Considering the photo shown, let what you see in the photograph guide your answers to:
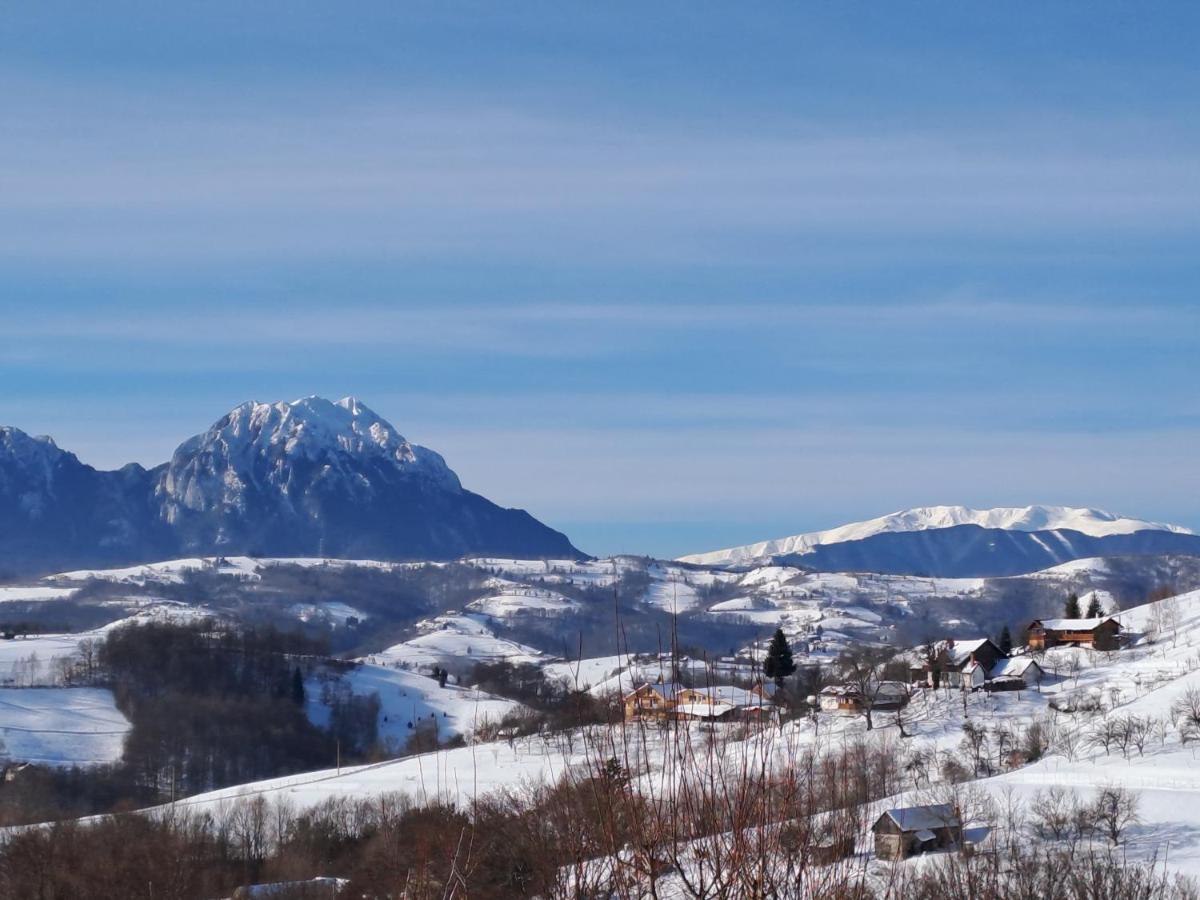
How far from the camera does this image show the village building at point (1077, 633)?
86706 mm

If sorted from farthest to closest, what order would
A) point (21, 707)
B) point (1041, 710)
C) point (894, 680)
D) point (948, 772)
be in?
point (21, 707), point (894, 680), point (1041, 710), point (948, 772)

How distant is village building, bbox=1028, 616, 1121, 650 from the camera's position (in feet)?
284

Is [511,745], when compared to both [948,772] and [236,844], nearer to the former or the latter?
[236,844]

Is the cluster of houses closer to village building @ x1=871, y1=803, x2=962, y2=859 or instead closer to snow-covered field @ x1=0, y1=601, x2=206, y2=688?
village building @ x1=871, y1=803, x2=962, y2=859

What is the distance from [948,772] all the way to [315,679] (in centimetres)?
9883

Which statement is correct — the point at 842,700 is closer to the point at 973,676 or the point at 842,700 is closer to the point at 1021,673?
the point at 973,676

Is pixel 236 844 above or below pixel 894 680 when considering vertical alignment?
below

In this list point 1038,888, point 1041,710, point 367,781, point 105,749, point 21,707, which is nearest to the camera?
point 1038,888

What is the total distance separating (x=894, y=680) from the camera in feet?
246

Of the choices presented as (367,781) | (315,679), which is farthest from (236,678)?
(367,781)

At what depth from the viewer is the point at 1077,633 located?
90.7 meters

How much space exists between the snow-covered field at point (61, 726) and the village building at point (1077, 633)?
71.2 metres

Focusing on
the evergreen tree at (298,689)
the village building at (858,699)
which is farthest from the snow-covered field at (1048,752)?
the evergreen tree at (298,689)

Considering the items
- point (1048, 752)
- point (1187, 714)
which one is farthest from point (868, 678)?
point (1187, 714)
